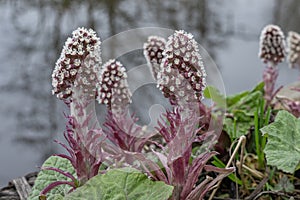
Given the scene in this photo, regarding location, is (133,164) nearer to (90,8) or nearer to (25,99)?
(25,99)

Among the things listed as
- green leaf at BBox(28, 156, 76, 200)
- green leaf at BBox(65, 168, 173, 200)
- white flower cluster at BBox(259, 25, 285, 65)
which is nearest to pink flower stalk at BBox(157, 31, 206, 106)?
green leaf at BBox(65, 168, 173, 200)

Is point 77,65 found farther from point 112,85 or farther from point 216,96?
point 216,96

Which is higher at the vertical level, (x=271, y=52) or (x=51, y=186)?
(x=271, y=52)

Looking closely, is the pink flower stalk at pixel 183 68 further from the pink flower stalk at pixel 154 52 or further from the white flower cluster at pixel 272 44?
the white flower cluster at pixel 272 44

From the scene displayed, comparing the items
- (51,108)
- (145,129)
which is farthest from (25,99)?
(145,129)

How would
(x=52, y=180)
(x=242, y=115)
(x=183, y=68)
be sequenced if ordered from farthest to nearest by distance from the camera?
1. (x=242, y=115)
2. (x=52, y=180)
3. (x=183, y=68)

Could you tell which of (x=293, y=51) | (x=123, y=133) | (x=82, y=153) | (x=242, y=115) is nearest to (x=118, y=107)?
(x=123, y=133)

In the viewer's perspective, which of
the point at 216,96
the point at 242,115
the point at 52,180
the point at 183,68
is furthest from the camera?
the point at 216,96

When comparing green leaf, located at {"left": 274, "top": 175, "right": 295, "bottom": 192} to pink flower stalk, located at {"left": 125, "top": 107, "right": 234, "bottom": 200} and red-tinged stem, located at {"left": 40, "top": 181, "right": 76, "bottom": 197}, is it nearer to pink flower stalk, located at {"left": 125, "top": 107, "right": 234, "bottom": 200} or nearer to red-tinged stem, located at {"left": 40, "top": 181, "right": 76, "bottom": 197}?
pink flower stalk, located at {"left": 125, "top": 107, "right": 234, "bottom": 200}

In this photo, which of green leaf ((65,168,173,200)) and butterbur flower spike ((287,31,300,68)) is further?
butterbur flower spike ((287,31,300,68))
